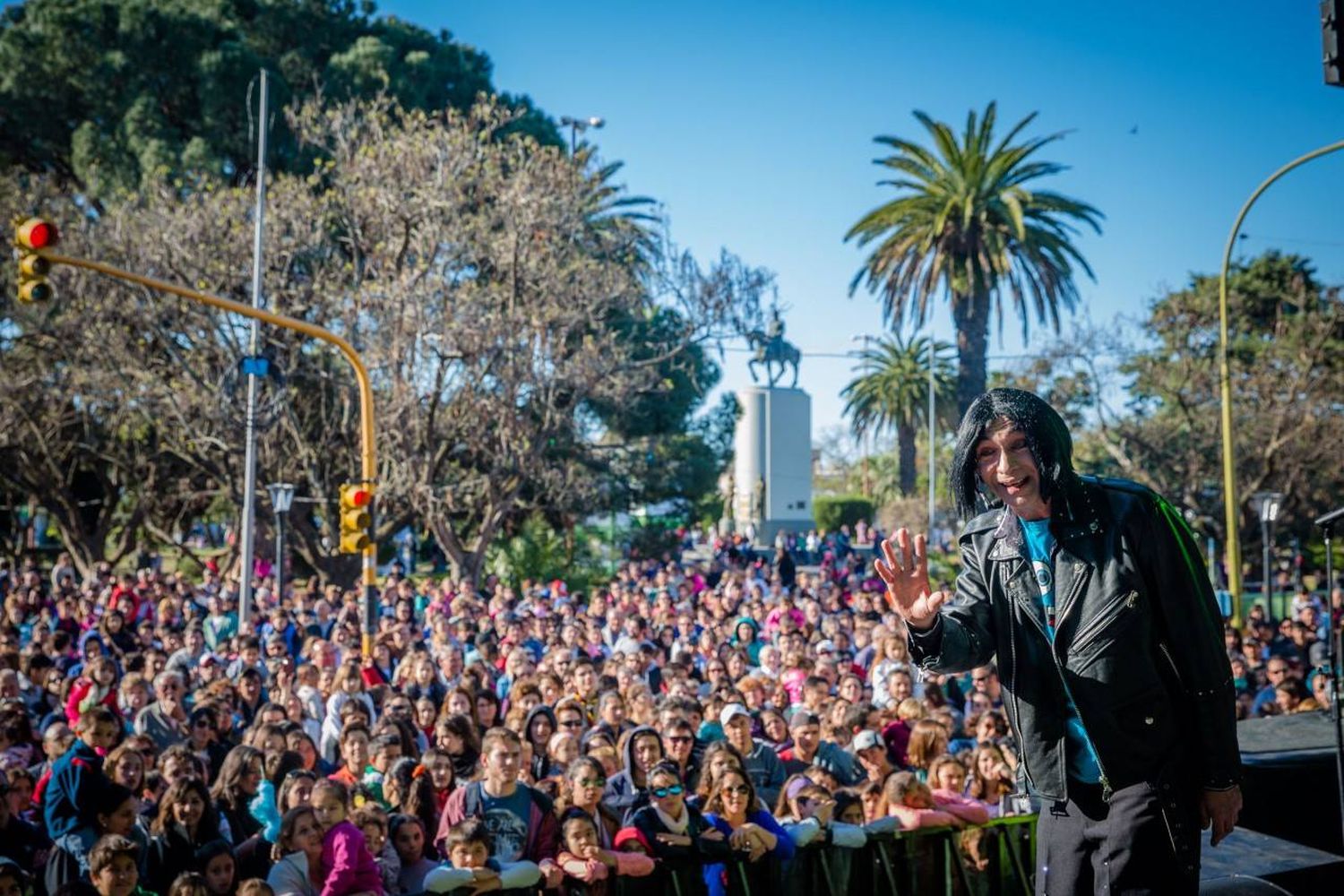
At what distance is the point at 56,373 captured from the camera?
28.1 meters

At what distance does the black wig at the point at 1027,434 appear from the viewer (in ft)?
9.43

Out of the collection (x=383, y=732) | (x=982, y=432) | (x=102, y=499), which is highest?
(x=102, y=499)

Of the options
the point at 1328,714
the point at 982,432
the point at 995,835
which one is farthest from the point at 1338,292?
the point at 982,432

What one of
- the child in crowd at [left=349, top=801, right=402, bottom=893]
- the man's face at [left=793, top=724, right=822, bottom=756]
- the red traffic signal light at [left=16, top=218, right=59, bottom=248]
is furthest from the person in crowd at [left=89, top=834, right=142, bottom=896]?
the red traffic signal light at [left=16, top=218, right=59, bottom=248]

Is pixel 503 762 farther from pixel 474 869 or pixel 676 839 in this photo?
pixel 676 839

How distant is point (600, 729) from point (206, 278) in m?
19.9

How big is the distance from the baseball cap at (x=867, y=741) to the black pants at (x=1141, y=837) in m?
5.35

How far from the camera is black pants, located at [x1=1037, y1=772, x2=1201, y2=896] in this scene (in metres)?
2.73

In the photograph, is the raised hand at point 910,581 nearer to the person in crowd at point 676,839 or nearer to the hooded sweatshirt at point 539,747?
the person in crowd at point 676,839

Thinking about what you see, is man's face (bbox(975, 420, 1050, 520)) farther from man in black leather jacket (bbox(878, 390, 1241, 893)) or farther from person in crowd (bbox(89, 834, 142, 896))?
person in crowd (bbox(89, 834, 142, 896))

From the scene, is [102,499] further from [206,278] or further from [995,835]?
[995,835]

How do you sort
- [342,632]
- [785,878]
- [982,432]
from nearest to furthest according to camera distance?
[982,432]
[785,878]
[342,632]

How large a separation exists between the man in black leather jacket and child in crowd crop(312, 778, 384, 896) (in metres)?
3.60

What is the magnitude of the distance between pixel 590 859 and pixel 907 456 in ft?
153
